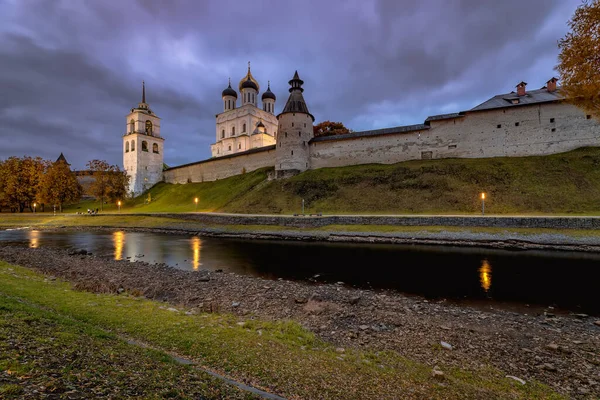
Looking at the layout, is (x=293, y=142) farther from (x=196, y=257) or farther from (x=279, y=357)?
(x=279, y=357)

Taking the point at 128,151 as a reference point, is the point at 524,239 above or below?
below

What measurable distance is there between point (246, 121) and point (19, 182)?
4456 cm

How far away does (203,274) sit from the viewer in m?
12.1

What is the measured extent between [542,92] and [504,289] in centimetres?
4034

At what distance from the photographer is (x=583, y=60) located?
11344 mm

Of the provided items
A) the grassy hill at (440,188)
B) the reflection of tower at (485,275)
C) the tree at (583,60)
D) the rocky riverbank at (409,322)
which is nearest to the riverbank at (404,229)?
the grassy hill at (440,188)

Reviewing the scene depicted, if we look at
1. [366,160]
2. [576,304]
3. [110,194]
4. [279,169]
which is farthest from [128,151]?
[576,304]

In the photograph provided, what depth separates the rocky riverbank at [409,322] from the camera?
5.20 m

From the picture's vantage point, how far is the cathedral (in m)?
67.9

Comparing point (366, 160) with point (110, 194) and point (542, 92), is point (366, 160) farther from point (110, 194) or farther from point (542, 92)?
point (110, 194)

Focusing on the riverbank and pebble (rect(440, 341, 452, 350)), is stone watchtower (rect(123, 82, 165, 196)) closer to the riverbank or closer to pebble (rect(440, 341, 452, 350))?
the riverbank

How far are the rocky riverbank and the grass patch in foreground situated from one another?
0.60 m

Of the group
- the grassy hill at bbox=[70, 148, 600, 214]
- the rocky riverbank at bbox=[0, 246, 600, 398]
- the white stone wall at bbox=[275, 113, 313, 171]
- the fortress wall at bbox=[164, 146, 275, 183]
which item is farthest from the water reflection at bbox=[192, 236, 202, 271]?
the fortress wall at bbox=[164, 146, 275, 183]

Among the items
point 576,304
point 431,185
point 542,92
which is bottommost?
point 576,304
